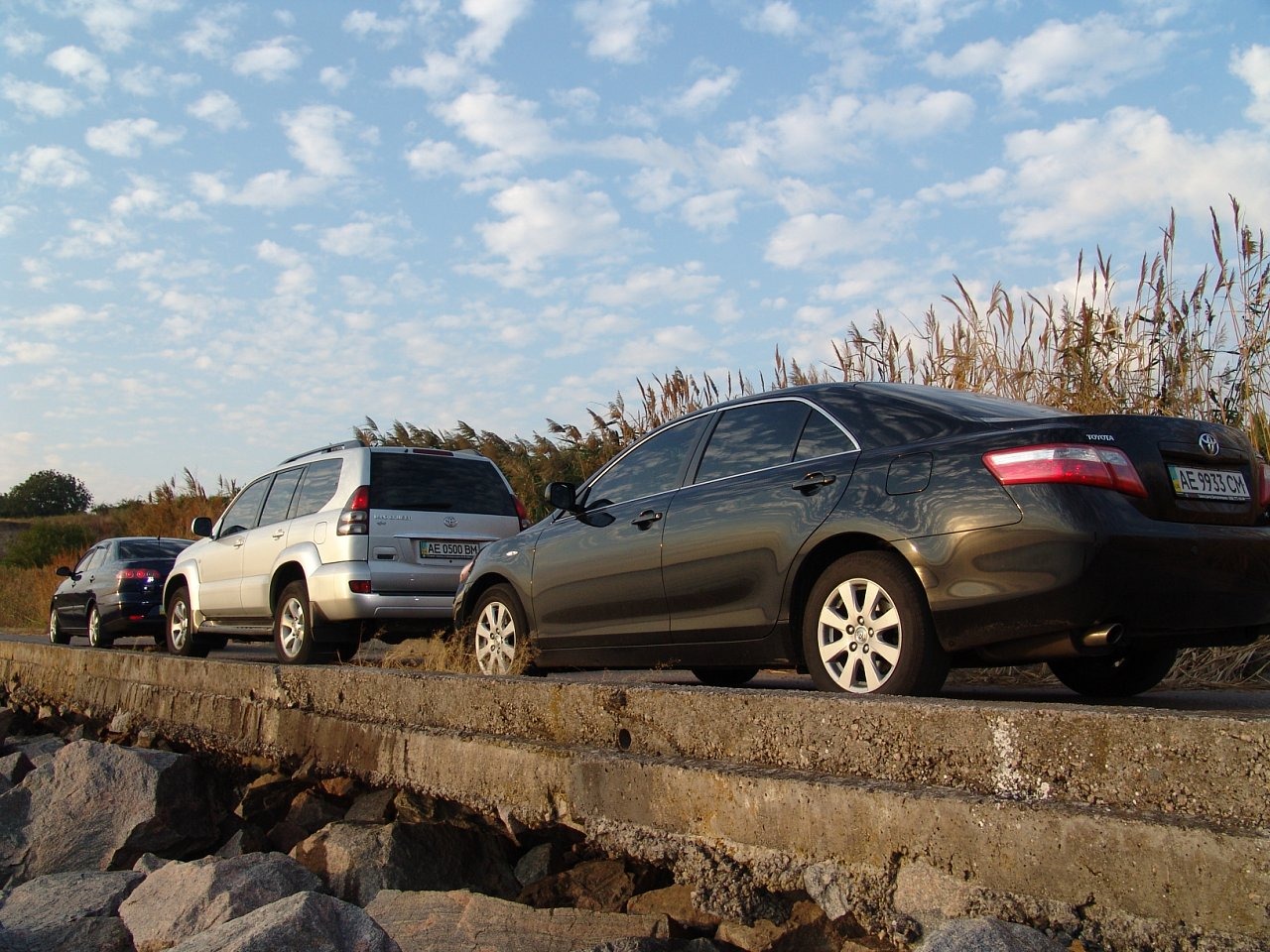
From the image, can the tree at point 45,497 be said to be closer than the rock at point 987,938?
No

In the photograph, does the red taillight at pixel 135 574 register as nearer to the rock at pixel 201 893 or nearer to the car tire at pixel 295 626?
the car tire at pixel 295 626

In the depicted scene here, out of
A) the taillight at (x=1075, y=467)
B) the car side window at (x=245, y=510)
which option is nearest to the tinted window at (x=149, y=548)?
the car side window at (x=245, y=510)

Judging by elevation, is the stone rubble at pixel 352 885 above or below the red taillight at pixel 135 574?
below

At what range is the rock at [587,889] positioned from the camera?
13.3 feet

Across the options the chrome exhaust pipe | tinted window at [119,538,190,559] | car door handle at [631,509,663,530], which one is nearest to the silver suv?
car door handle at [631,509,663,530]

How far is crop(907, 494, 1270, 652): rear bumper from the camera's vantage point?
389 cm

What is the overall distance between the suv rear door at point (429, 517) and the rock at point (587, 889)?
14.2 ft

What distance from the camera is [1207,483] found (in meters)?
4.29

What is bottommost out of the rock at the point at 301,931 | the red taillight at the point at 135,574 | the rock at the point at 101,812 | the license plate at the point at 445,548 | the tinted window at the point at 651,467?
the rock at the point at 101,812

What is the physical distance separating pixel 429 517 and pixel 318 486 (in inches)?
43.1

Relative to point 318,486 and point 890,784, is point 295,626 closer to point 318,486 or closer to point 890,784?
point 318,486

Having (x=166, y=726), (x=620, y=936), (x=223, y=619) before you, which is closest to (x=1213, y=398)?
(x=620, y=936)

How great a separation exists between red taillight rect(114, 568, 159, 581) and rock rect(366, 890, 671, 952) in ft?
35.0

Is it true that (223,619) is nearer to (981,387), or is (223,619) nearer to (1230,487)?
(981,387)
